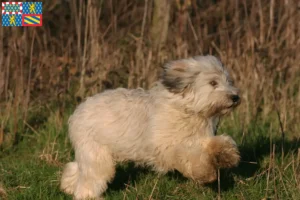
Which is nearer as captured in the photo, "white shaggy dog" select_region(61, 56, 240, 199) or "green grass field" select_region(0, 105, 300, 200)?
"white shaggy dog" select_region(61, 56, 240, 199)

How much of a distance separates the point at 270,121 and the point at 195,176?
9.87 ft

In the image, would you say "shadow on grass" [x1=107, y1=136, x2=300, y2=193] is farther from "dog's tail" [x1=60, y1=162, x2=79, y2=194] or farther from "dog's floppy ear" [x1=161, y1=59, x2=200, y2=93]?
"dog's floppy ear" [x1=161, y1=59, x2=200, y2=93]

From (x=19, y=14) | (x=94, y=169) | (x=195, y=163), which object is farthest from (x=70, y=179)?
(x=19, y=14)

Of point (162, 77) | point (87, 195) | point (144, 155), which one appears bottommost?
point (87, 195)

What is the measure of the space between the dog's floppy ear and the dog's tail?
4.25ft

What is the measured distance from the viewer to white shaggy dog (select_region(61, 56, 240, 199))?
17.2ft

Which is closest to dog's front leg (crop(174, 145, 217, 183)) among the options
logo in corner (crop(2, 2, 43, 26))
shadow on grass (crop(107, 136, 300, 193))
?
shadow on grass (crop(107, 136, 300, 193))

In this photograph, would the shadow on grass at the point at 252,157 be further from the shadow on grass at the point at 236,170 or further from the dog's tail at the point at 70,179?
the dog's tail at the point at 70,179

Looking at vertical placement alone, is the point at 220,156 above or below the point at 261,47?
below

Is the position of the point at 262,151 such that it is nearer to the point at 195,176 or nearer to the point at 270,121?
the point at 270,121

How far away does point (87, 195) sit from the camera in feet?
18.7

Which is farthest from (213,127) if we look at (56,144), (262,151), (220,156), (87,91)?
(87,91)

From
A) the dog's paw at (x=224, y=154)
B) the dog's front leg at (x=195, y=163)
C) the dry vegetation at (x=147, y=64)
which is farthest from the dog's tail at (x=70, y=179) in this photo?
the dry vegetation at (x=147, y=64)

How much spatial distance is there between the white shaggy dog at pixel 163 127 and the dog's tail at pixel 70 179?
2 cm
